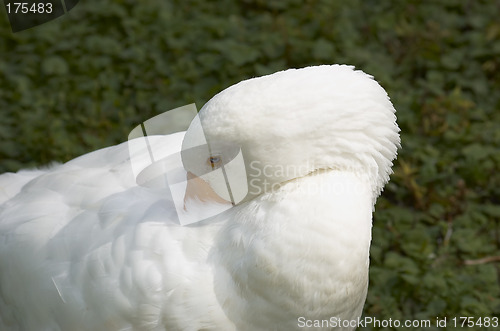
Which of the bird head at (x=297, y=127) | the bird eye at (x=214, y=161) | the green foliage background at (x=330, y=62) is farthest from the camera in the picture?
the green foliage background at (x=330, y=62)

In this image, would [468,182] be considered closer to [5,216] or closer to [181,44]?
[181,44]

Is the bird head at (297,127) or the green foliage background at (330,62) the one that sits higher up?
the bird head at (297,127)

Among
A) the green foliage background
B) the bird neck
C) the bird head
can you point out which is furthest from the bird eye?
the green foliage background

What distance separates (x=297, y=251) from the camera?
2318 mm

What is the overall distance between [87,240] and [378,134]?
1123 millimetres

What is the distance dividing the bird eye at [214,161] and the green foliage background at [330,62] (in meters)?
1.40

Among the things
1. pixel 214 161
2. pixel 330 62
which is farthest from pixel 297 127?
pixel 330 62

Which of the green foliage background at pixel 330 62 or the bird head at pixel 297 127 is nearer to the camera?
the bird head at pixel 297 127

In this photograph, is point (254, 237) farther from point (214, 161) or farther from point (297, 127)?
point (297, 127)

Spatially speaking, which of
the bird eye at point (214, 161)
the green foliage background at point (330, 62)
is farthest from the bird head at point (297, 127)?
the green foliage background at point (330, 62)

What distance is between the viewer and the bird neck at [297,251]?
2312mm

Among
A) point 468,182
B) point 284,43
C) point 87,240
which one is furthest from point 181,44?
point 87,240

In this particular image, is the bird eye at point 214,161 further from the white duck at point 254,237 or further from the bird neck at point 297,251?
the bird neck at point 297,251

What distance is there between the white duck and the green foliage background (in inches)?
45.7
